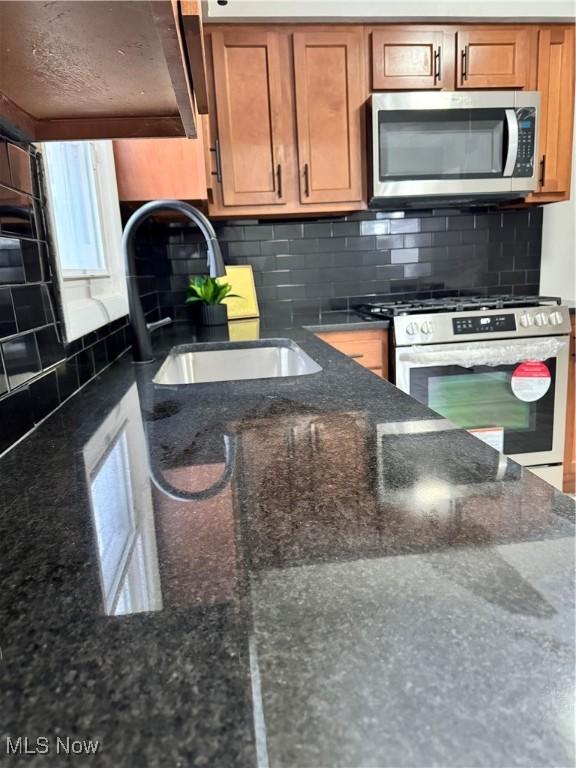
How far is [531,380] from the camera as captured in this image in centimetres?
216

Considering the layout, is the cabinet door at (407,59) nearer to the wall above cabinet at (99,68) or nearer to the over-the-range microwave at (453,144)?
the over-the-range microwave at (453,144)

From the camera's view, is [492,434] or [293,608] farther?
[492,434]

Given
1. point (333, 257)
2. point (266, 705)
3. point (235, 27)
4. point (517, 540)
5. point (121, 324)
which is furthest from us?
point (333, 257)

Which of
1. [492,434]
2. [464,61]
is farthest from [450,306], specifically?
[464,61]

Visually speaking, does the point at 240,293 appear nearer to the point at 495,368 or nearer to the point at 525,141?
the point at 495,368

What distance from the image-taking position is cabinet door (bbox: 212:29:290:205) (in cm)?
209

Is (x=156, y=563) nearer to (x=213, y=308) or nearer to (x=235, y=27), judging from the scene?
(x=213, y=308)

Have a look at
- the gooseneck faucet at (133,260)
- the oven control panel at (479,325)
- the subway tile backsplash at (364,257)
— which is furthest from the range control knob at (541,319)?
the gooseneck faucet at (133,260)

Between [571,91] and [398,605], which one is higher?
[571,91]

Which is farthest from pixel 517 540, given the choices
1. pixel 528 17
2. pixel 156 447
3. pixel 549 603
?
pixel 528 17

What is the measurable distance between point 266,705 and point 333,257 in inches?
97.6

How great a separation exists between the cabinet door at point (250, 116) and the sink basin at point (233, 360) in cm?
87

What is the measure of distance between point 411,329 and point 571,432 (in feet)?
3.09

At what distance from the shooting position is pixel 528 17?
7.00 ft
